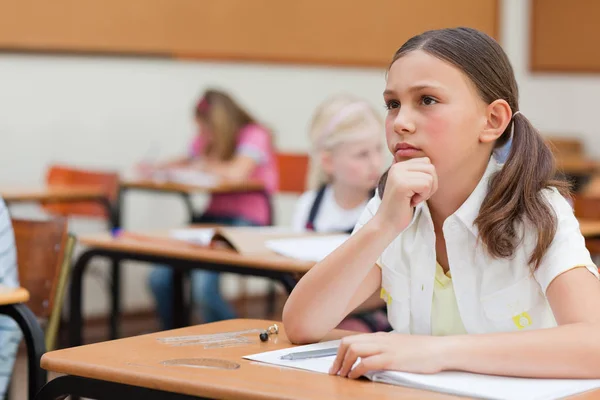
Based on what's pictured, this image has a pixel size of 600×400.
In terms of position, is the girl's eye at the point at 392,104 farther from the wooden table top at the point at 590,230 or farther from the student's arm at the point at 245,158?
the student's arm at the point at 245,158

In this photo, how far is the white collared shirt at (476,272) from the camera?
1619 millimetres

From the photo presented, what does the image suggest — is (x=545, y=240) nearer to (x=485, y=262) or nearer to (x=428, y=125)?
(x=485, y=262)

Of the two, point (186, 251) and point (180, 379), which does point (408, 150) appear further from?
point (186, 251)

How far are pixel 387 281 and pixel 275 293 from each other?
461 cm

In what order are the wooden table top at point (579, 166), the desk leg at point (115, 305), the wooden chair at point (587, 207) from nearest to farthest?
the desk leg at point (115, 305) < the wooden chair at point (587, 207) < the wooden table top at point (579, 166)

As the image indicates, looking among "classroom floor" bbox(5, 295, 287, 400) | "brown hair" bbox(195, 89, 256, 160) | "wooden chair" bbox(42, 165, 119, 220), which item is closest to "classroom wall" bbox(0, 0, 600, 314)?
"classroom floor" bbox(5, 295, 287, 400)

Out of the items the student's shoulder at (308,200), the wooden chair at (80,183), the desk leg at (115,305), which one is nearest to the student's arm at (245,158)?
the wooden chair at (80,183)

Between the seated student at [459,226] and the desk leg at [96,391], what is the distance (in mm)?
350

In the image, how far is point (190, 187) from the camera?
4.93m

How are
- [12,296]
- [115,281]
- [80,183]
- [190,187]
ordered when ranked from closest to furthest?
1. [12,296]
2. [115,281]
3. [190,187]
4. [80,183]

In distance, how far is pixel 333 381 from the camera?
1.37m

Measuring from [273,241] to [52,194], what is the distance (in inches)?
71.9

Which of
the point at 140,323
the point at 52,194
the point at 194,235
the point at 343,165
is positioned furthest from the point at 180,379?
the point at 140,323

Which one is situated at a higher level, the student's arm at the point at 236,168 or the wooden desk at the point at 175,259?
the student's arm at the point at 236,168
